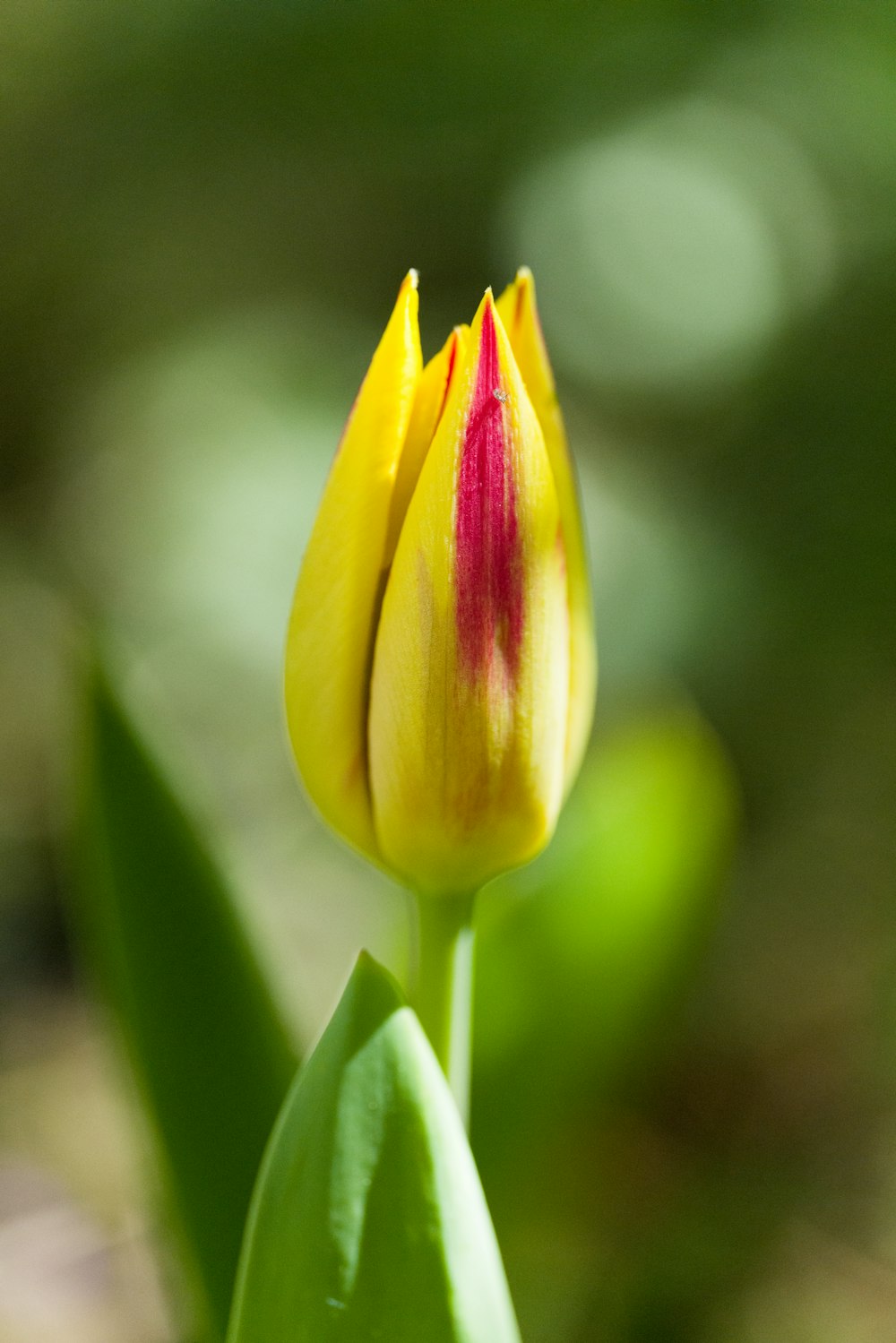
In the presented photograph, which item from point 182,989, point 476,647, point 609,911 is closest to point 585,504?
point 609,911

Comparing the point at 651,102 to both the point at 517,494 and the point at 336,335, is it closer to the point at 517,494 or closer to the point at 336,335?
the point at 336,335

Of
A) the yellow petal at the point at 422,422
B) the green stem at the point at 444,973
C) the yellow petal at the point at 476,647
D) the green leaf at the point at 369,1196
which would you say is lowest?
the green leaf at the point at 369,1196

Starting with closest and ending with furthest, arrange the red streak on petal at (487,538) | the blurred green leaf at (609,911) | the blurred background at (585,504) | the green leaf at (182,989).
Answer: the red streak on petal at (487,538), the green leaf at (182,989), the blurred green leaf at (609,911), the blurred background at (585,504)

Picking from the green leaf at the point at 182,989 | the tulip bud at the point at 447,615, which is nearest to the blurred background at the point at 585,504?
the green leaf at the point at 182,989

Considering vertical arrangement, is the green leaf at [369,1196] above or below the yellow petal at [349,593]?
below

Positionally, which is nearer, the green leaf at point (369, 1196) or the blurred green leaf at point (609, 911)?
the green leaf at point (369, 1196)

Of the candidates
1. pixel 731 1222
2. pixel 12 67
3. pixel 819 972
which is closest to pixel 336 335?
pixel 12 67

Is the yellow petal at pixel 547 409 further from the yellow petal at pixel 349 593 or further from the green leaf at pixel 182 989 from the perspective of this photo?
the green leaf at pixel 182 989
